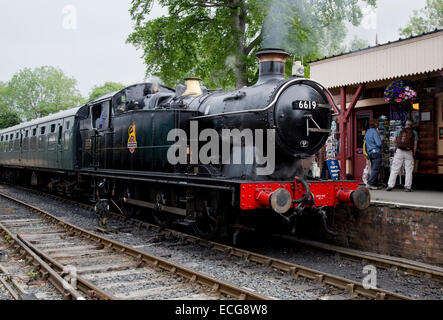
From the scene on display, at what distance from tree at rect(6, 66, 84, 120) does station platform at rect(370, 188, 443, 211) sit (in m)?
67.3

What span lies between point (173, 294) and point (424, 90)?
28.1 ft

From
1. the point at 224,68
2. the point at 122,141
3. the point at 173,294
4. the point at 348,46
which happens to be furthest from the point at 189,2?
the point at 348,46

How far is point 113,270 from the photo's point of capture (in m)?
6.47

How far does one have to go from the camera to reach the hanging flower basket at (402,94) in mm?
9820

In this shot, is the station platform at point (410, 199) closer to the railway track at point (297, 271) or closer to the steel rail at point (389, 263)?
the steel rail at point (389, 263)

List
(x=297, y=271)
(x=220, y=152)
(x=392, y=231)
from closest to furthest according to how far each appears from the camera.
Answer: (x=297, y=271)
(x=392, y=231)
(x=220, y=152)

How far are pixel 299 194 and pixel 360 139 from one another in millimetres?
6629

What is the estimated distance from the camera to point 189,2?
1995 centimetres

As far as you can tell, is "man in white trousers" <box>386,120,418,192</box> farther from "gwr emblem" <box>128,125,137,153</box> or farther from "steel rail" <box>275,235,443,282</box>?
"gwr emblem" <box>128,125,137,153</box>

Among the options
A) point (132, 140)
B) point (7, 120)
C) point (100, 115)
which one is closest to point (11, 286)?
point (132, 140)

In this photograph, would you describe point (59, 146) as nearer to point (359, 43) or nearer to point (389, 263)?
point (389, 263)

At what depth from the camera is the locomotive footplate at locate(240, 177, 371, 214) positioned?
653cm

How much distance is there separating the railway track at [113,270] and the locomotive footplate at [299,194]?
59.2 inches

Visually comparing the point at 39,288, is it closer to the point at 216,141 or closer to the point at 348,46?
the point at 216,141
